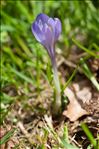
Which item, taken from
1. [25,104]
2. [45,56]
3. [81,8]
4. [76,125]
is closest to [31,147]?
[76,125]

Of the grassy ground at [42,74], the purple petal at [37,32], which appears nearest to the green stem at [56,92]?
the grassy ground at [42,74]

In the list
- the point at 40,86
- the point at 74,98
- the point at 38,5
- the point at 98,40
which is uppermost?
the point at 38,5

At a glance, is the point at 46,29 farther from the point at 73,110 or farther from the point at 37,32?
the point at 73,110

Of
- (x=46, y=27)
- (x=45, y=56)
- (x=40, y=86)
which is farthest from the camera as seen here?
(x=45, y=56)

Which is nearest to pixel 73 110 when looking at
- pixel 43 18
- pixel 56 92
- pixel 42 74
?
pixel 56 92

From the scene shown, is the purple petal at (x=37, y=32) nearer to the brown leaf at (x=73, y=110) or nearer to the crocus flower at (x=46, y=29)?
the crocus flower at (x=46, y=29)

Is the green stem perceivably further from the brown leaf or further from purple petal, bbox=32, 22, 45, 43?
purple petal, bbox=32, 22, 45, 43

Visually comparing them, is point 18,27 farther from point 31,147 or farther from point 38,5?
point 31,147
